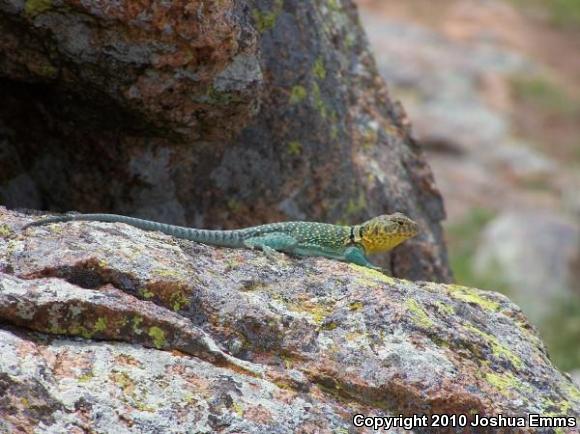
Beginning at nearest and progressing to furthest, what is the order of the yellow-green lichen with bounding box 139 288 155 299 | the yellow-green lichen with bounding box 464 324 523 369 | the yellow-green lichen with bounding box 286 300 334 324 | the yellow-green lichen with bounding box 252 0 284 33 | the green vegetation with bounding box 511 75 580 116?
the yellow-green lichen with bounding box 139 288 155 299 → the yellow-green lichen with bounding box 286 300 334 324 → the yellow-green lichen with bounding box 464 324 523 369 → the yellow-green lichen with bounding box 252 0 284 33 → the green vegetation with bounding box 511 75 580 116

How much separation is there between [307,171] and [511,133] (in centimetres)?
1642

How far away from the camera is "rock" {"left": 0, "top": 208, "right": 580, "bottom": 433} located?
516 centimetres

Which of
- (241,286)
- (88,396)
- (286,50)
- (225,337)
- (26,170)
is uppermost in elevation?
(286,50)

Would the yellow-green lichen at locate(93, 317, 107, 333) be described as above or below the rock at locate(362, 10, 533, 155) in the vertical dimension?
below

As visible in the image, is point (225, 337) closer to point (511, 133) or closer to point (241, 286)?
point (241, 286)

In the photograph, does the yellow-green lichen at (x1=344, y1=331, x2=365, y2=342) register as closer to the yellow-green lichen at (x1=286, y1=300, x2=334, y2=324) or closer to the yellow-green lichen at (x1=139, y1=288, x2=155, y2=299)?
the yellow-green lichen at (x1=286, y1=300, x2=334, y2=324)

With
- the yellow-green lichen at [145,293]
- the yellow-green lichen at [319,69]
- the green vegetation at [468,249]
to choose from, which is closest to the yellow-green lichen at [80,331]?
the yellow-green lichen at [145,293]

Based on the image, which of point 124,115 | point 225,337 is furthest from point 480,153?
point 225,337

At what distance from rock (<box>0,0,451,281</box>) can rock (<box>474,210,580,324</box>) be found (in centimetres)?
749

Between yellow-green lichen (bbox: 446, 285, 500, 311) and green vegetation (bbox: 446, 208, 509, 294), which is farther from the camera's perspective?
green vegetation (bbox: 446, 208, 509, 294)

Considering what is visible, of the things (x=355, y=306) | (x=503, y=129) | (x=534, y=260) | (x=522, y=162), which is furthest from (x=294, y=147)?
(x=503, y=129)

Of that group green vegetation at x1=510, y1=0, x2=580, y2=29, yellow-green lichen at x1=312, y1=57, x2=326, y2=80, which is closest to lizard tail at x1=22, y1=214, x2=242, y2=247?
yellow-green lichen at x1=312, y1=57, x2=326, y2=80

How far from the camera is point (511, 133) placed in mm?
24312

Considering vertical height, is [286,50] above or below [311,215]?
above
